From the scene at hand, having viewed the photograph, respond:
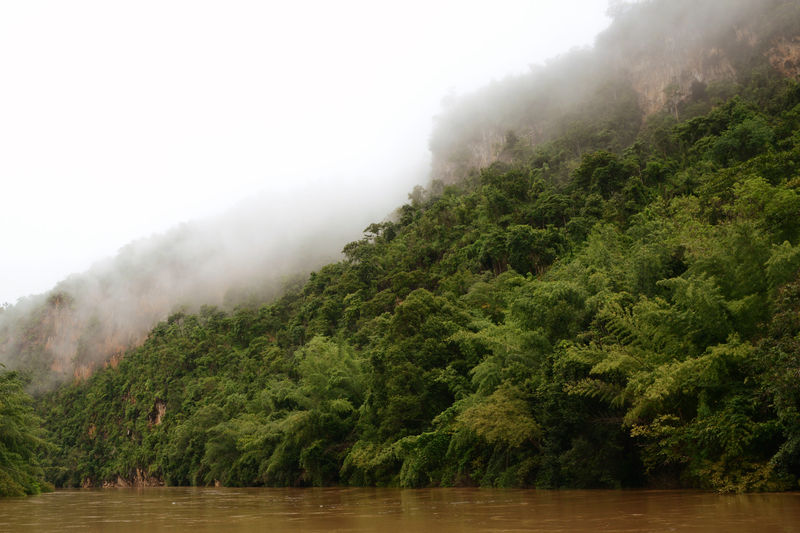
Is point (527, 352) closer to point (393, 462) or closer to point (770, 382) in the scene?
point (770, 382)

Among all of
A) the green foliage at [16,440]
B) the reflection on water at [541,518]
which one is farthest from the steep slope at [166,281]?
the reflection on water at [541,518]

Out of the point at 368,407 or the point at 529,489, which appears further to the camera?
the point at 368,407

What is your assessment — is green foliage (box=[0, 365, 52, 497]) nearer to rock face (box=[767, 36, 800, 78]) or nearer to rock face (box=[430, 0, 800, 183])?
rock face (box=[430, 0, 800, 183])

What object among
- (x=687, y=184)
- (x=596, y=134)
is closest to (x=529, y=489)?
(x=687, y=184)

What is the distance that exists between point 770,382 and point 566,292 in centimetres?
858

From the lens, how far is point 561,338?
21.3 meters

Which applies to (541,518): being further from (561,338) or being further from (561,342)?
(561,338)

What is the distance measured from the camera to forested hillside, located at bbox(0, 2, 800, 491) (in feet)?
50.3

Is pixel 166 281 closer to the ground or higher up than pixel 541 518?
higher up

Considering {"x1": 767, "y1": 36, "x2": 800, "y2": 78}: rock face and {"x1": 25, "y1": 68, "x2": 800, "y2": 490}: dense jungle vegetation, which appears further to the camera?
{"x1": 767, "y1": 36, "x2": 800, "y2": 78}: rock face

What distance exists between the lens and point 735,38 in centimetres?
7069

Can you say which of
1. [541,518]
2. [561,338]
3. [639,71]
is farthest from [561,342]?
[639,71]

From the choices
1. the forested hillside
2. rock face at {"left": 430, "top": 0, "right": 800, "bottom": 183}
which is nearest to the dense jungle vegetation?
A: the forested hillside

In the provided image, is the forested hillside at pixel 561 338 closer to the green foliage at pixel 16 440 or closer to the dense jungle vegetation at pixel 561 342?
the dense jungle vegetation at pixel 561 342
